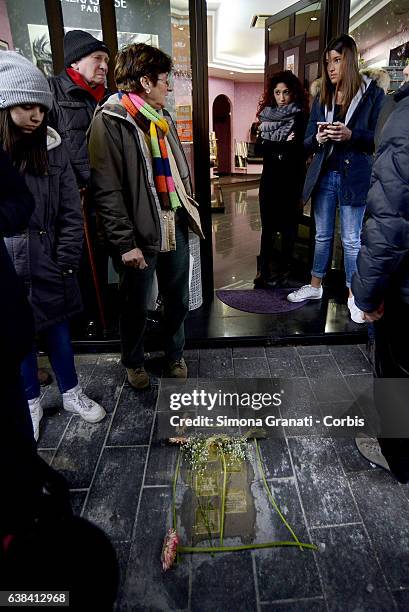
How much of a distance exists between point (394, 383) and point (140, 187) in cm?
151

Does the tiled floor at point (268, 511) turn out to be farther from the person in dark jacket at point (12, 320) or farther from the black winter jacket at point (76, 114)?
the black winter jacket at point (76, 114)

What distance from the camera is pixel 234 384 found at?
8.75ft

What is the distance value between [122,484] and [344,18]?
3.74 meters

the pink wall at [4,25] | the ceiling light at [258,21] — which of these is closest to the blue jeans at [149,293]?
the pink wall at [4,25]

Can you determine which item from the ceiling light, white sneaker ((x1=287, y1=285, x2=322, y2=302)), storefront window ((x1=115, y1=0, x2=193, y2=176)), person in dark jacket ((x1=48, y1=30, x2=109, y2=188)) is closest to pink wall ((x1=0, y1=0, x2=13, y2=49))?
storefront window ((x1=115, y1=0, x2=193, y2=176))

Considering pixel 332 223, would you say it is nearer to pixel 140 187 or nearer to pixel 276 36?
pixel 140 187

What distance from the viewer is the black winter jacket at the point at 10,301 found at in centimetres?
111

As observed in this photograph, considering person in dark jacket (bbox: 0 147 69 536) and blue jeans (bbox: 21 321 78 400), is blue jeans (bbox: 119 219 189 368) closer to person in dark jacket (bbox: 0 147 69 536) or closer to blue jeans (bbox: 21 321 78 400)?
blue jeans (bbox: 21 321 78 400)

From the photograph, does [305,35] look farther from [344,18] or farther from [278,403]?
[278,403]

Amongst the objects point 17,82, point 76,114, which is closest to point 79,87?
point 76,114

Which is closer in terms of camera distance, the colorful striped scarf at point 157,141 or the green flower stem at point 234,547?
the green flower stem at point 234,547

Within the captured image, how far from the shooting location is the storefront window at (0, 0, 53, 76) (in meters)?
3.02

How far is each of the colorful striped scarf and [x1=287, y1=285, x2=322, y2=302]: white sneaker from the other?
1.70 metres

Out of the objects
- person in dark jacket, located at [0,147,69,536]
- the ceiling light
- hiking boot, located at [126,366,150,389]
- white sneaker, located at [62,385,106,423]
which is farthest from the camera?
the ceiling light
